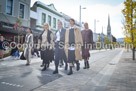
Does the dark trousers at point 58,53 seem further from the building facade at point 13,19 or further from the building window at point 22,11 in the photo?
the building window at point 22,11

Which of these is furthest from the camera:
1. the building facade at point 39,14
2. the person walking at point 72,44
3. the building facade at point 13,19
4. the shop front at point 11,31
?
the building facade at point 39,14

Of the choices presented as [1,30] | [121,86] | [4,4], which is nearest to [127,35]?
[121,86]

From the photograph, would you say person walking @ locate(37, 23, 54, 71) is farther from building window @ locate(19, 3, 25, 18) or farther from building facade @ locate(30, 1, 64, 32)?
building facade @ locate(30, 1, 64, 32)

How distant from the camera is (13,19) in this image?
16109mm

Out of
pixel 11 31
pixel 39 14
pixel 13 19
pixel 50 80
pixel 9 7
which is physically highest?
pixel 39 14

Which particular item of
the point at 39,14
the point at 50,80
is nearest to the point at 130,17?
the point at 50,80

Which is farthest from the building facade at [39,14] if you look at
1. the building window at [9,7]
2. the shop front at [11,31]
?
the building window at [9,7]

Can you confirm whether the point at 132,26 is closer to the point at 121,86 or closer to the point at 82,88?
the point at 121,86

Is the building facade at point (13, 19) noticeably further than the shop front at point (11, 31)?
Yes

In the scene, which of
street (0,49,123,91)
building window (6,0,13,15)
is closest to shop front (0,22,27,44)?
building window (6,0,13,15)

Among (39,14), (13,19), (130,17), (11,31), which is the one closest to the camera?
(130,17)

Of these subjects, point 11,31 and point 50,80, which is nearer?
point 50,80

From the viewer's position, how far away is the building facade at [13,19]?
577 inches

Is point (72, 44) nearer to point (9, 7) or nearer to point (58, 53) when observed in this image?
point (58, 53)
